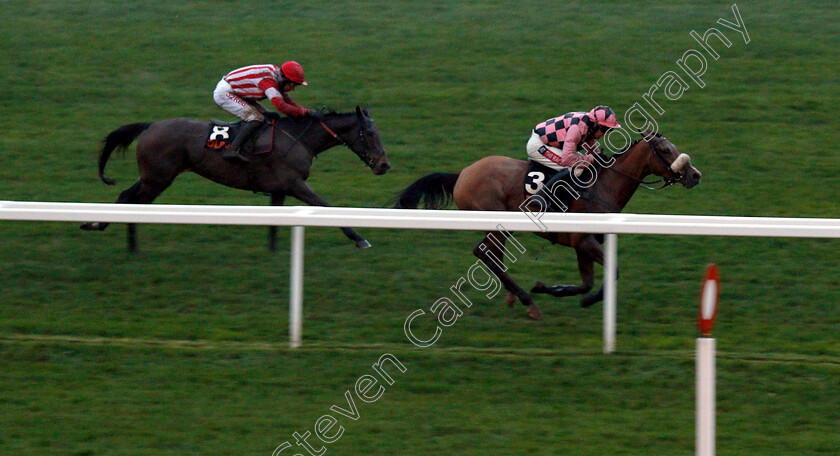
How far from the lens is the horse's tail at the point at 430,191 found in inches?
245

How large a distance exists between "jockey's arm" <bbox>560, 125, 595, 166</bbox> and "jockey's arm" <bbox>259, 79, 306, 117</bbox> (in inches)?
76.4

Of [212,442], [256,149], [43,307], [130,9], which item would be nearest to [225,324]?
[43,307]

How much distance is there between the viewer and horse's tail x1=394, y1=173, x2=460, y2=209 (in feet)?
20.5

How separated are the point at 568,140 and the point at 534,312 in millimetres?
1035

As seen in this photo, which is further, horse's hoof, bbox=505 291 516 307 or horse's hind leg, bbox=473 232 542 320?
horse's hoof, bbox=505 291 516 307

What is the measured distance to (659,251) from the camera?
21.7 feet

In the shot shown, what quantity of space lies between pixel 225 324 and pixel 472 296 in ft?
4.63

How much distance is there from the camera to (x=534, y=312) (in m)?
5.37

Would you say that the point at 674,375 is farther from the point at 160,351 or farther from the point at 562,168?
the point at 160,351

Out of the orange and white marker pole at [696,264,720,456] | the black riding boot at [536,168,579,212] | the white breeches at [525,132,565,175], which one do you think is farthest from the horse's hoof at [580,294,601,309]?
the orange and white marker pole at [696,264,720,456]

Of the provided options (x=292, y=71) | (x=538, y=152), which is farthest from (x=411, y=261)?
(x=292, y=71)

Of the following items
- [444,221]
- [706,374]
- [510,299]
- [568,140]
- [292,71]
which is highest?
[292,71]

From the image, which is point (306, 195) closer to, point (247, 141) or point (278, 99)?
point (247, 141)

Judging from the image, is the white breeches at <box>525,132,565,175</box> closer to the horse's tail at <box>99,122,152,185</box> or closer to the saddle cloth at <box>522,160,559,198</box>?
the saddle cloth at <box>522,160,559,198</box>
